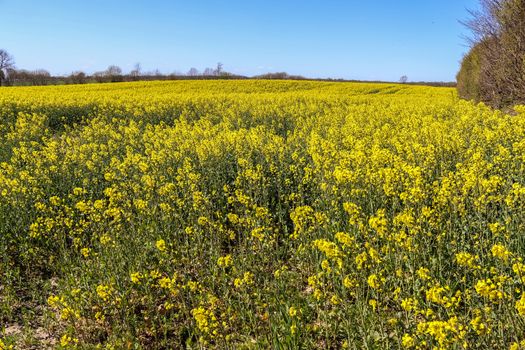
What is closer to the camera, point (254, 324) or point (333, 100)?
point (254, 324)

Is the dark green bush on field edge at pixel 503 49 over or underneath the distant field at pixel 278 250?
over

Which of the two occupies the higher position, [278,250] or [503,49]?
[503,49]

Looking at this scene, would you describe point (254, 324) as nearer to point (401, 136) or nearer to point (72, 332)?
point (72, 332)

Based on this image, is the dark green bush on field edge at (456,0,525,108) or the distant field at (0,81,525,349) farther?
the dark green bush on field edge at (456,0,525,108)

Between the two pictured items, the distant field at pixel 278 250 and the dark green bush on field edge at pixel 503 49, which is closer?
the distant field at pixel 278 250

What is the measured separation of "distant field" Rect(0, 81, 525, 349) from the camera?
3344mm

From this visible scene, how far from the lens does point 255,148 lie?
8.95m

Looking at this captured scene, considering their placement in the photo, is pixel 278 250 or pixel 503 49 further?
pixel 503 49

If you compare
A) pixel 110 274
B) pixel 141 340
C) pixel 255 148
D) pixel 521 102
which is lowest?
pixel 141 340

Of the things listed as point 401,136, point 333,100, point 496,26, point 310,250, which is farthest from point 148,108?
point 310,250

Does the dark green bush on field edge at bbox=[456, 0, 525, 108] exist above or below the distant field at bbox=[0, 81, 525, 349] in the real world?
above

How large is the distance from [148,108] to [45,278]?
13271 mm

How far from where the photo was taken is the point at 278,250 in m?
5.30

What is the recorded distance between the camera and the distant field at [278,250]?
3.34 m
